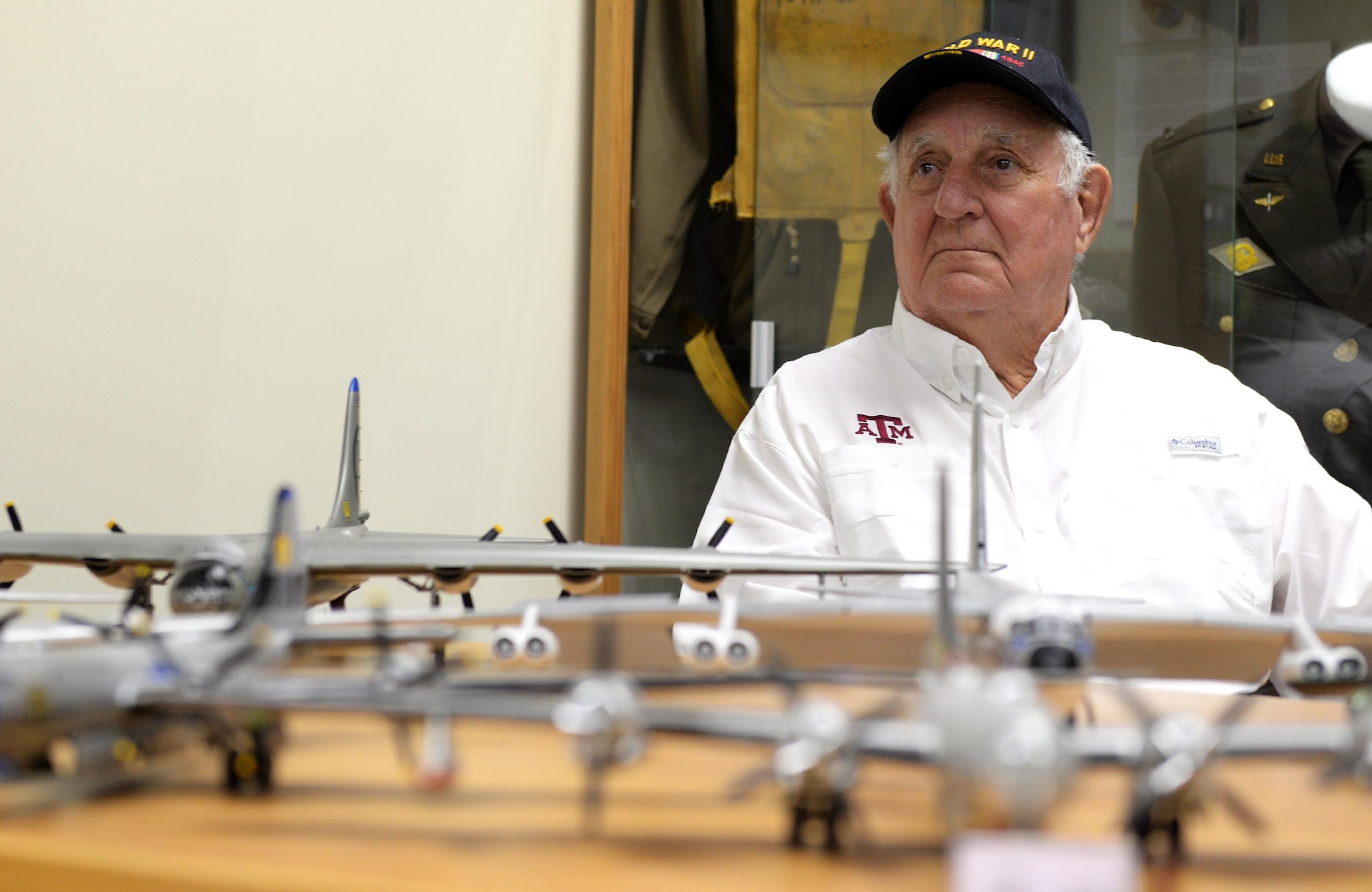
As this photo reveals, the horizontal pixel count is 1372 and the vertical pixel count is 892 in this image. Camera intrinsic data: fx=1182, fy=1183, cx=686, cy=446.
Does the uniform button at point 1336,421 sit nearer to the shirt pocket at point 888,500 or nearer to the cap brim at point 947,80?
the cap brim at point 947,80

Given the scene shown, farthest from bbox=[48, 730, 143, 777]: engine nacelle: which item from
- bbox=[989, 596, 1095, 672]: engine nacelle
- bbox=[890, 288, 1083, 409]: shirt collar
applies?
bbox=[890, 288, 1083, 409]: shirt collar

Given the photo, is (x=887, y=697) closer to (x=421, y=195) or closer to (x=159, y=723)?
(x=159, y=723)

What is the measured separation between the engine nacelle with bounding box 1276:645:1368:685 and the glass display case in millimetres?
2655

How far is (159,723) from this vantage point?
1.13 m

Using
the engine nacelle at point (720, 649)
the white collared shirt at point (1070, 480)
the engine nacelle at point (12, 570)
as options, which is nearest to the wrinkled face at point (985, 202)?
the white collared shirt at point (1070, 480)

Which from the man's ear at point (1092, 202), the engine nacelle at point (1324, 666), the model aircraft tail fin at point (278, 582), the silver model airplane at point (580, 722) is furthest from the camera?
the man's ear at point (1092, 202)

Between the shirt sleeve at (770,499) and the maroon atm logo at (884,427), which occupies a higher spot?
the maroon atm logo at (884,427)

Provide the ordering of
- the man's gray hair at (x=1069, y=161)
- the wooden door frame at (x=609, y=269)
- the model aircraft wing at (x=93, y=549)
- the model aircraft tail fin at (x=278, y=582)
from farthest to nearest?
the wooden door frame at (x=609, y=269), the man's gray hair at (x=1069, y=161), the model aircraft wing at (x=93, y=549), the model aircraft tail fin at (x=278, y=582)

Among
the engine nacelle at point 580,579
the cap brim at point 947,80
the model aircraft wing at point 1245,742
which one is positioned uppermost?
the cap brim at point 947,80

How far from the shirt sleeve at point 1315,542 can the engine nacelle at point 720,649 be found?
1.63 meters

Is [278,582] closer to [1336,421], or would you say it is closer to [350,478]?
[350,478]

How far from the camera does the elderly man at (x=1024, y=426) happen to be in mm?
2439

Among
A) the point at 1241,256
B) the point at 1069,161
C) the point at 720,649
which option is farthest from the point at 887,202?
the point at 720,649

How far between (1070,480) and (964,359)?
0.35 metres
